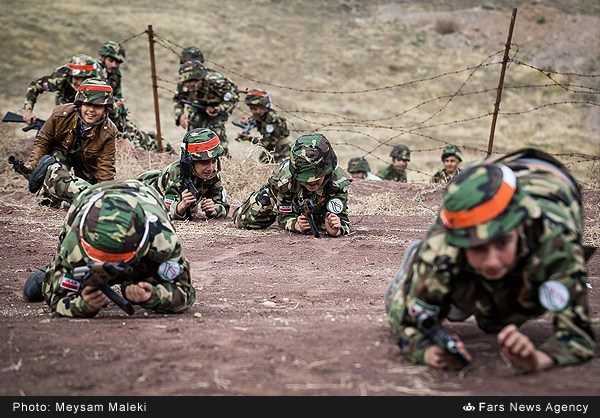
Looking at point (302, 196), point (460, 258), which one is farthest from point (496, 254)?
point (302, 196)

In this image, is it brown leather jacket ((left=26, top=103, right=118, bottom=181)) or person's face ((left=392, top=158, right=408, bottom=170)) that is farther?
person's face ((left=392, top=158, right=408, bottom=170))

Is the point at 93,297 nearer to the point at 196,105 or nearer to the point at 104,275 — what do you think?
the point at 104,275

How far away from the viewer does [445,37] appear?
33750 mm

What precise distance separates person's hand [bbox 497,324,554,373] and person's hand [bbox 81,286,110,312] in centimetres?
286

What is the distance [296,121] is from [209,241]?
1661 centimetres

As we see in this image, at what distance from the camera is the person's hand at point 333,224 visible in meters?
9.91

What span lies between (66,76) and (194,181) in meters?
3.56

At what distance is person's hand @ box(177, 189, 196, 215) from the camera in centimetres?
1092

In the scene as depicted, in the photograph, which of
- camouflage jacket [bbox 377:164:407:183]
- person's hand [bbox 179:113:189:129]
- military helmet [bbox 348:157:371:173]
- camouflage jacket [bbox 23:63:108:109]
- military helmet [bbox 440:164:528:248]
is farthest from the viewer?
camouflage jacket [bbox 377:164:407:183]

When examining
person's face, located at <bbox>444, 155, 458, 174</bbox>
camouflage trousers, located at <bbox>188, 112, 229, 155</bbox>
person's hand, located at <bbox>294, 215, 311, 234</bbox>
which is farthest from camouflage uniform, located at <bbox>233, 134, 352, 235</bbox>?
person's face, located at <bbox>444, 155, 458, 174</bbox>

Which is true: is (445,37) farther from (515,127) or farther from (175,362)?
(175,362)

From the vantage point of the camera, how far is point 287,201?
1039cm

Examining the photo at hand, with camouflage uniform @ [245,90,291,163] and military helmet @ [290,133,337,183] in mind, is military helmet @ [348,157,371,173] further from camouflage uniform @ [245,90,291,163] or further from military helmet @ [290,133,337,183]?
military helmet @ [290,133,337,183]

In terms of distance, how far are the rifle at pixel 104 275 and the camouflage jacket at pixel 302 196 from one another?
4.35 m
